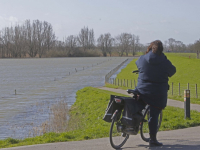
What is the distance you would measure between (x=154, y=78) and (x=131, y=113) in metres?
0.84

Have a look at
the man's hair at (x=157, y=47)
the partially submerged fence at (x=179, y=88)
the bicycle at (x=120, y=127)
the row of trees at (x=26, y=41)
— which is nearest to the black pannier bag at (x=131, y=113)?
the bicycle at (x=120, y=127)

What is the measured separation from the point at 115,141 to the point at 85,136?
161cm

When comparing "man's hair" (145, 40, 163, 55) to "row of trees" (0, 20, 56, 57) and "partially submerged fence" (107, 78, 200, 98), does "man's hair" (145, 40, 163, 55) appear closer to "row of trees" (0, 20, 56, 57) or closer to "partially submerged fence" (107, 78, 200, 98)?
"partially submerged fence" (107, 78, 200, 98)

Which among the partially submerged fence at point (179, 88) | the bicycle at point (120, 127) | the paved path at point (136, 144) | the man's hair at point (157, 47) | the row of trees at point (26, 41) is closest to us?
the bicycle at point (120, 127)

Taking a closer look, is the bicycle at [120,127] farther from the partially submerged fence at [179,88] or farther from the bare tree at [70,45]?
the bare tree at [70,45]

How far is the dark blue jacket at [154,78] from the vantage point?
644cm

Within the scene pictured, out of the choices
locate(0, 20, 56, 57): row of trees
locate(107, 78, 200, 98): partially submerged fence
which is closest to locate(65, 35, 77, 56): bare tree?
locate(0, 20, 56, 57): row of trees

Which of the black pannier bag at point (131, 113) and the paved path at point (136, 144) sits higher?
the black pannier bag at point (131, 113)

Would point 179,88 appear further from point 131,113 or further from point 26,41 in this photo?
point 26,41

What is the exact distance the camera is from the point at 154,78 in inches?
254

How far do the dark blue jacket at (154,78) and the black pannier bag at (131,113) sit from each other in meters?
0.23

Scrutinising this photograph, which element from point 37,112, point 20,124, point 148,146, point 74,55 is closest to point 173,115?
point 148,146

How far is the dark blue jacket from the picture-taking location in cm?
644

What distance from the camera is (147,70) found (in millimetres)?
6504
